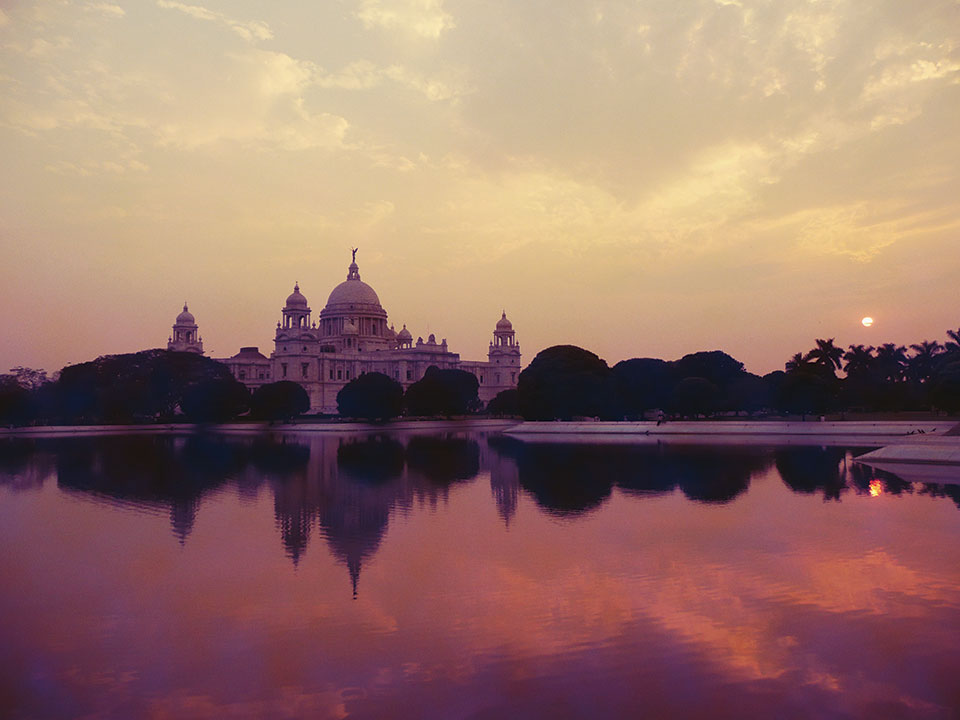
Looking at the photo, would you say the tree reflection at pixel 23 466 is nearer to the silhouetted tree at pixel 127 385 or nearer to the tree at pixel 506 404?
the silhouetted tree at pixel 127 385

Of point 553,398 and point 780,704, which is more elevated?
point 553,398

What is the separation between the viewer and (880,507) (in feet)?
69.3

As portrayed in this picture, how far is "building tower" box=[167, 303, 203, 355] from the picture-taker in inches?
4737

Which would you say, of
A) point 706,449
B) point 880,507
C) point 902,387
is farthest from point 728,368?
point 880,507

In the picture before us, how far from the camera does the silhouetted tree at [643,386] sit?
6950 cm

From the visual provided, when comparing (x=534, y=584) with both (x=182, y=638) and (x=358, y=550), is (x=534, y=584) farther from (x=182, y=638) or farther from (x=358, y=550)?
(x=182, y=638)

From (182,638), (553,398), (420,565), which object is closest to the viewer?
(182,638)

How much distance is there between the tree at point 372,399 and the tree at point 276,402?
6000 mm

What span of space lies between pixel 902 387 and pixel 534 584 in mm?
67307

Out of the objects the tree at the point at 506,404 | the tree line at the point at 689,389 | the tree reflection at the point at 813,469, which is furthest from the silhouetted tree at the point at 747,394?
the tree reflection at the point at 813,469

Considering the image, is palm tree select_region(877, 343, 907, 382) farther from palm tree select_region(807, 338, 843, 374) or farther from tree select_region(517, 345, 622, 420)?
tree select_region(517, 345, 622, 420)

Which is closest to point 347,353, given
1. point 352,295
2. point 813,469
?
point 352,295

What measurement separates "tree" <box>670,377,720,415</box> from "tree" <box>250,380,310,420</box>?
34440mm

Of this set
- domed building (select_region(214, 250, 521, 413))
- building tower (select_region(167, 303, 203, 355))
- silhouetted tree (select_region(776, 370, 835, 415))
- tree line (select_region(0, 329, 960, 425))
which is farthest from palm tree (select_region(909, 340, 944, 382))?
building tower (select_region(167, 303, 203, 355))
